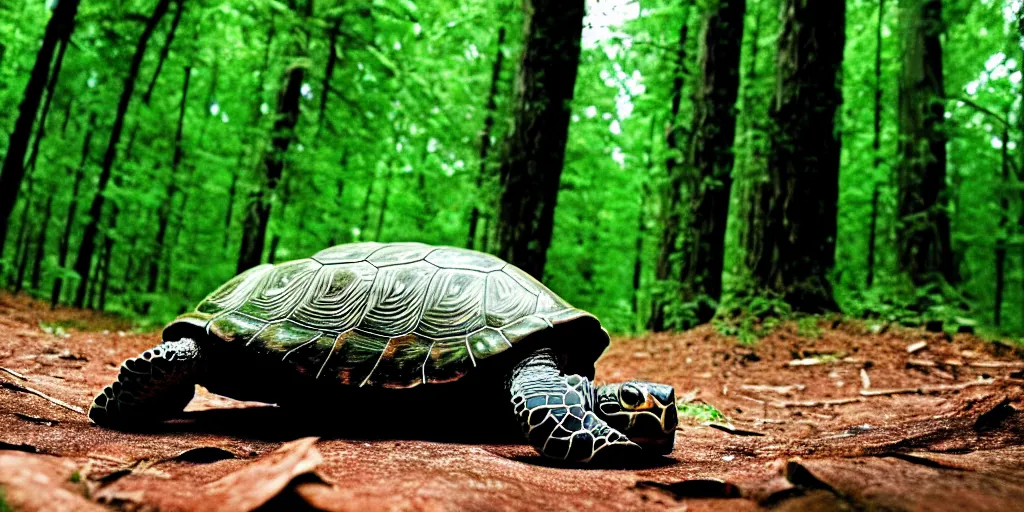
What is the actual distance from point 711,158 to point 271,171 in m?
7.36

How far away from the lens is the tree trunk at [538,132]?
17.5 feet

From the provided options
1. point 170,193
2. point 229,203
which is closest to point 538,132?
point 170,193

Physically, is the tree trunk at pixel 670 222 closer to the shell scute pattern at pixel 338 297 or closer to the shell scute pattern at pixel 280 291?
the shell scute pattern at pixel 338 297

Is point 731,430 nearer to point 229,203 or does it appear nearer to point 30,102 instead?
point 30,102

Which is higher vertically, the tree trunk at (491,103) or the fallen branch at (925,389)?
the tree trunk at (491,103)

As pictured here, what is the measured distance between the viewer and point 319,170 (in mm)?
10172

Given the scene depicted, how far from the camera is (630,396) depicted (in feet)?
7.98

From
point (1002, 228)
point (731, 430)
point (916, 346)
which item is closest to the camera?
point (731, 430)

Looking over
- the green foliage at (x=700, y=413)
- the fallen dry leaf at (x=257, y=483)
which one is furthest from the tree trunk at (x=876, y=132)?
the fallen dry leaf at (x=257, y=483)

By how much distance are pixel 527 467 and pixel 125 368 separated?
2049 mm

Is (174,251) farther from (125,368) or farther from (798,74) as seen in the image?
(798,74)

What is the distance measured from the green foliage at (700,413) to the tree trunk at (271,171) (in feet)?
25.6

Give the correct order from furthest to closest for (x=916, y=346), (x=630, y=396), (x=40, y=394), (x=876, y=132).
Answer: (x=876, y=132) → (x=916, y=346) → (x=40, y=394) → (x=630, y=396)

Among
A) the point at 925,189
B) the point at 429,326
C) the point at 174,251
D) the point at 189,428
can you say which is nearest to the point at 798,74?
the point at 925,189
